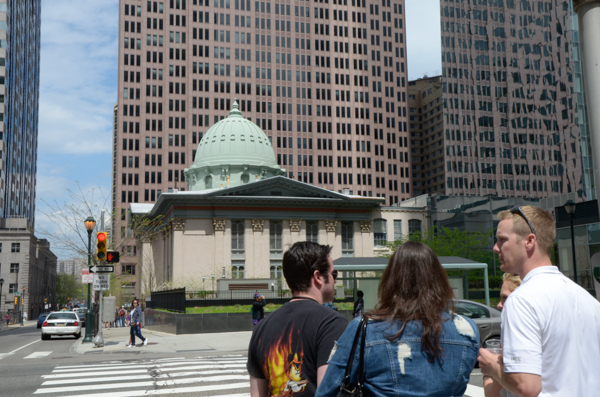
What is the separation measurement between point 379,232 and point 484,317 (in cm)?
5116

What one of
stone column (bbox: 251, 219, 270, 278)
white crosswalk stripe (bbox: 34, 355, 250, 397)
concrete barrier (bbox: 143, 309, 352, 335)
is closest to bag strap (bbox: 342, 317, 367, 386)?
white crosswalk stripe (bbox: 34, 355, 250, 397)

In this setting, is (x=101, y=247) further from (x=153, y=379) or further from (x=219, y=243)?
(x=219, y=243)

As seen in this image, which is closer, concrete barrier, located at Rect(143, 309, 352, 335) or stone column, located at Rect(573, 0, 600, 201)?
stone column, located at Rect(573, 0, 600, 201)

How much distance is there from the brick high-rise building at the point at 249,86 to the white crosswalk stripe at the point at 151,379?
99672mm

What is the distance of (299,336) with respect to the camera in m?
4.16

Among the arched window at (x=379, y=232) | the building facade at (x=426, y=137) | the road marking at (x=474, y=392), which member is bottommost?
the road marking at (x=474, y=392)

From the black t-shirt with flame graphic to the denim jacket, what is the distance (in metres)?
0.79

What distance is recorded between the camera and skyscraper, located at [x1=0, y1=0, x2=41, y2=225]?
4082 inches

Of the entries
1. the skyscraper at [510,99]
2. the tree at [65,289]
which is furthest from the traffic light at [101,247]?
the tree at [65,289]

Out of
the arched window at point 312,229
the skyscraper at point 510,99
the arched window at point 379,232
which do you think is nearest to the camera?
the skyscraper at point 510,99

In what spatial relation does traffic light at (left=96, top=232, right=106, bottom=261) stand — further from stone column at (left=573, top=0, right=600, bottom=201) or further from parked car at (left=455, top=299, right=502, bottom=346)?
stone column at (left=573, top=0, right=600, bottom=201)

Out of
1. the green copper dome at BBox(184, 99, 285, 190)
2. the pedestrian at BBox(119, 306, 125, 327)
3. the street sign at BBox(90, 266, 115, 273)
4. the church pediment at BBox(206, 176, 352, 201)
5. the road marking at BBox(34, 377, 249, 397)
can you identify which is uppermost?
the green copper dome at BBox(184, 99, 285, 190)

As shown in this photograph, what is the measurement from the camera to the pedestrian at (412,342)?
10.6ft

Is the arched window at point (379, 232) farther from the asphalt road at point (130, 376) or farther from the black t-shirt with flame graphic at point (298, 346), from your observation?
the black t-shirt with flame graphic at point (298, 346)
